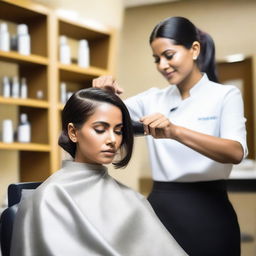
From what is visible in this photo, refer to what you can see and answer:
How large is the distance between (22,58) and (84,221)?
212 cm

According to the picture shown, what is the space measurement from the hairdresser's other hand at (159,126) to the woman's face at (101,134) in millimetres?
74

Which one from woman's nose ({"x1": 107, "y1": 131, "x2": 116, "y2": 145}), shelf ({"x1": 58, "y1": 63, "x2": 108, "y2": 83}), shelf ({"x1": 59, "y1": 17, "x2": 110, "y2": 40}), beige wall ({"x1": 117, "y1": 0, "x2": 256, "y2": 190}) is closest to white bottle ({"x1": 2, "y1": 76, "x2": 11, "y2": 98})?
shelf ({"x1": 58, "y1": 63, "x2": 108, "y2": 83})

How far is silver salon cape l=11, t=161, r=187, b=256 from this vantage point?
1.06m

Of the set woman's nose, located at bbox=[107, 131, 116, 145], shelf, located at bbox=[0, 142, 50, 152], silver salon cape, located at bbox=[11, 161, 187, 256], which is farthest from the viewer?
shelf, located at bbox=[0, 142, 50, 152]

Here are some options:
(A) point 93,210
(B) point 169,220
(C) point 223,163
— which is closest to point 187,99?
→ (C) point 223,163

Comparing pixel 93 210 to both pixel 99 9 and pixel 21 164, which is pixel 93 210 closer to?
pixel 21 164

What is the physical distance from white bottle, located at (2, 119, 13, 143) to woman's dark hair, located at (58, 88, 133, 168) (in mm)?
1810

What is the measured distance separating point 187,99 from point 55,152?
186cm

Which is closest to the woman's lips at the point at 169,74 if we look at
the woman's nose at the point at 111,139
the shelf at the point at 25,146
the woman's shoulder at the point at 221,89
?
the woman's shoulder at the point at 221,89

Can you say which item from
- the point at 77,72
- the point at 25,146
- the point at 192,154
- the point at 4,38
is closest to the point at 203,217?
the point at 192,154

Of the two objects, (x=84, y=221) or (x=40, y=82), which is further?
(x=40, y=82)

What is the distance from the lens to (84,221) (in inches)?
43.2

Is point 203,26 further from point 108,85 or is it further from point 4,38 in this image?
point 108,85

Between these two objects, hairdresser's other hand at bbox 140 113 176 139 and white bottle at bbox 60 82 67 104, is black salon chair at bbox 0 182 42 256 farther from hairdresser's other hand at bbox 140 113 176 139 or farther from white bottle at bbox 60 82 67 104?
white bottle at bbox 60 82 67 104
